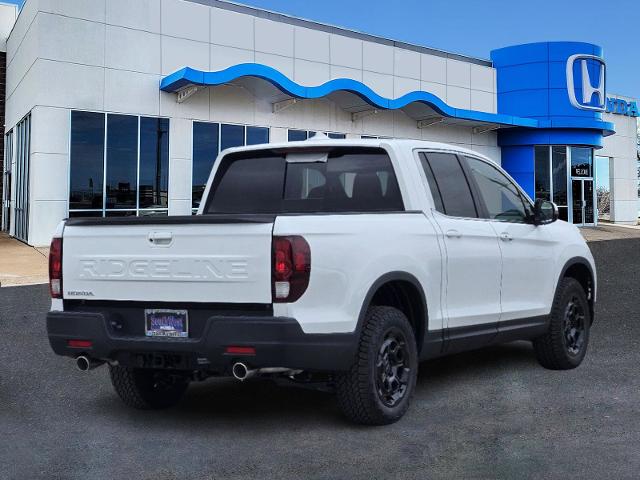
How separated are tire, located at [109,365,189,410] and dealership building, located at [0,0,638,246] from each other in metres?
16.1

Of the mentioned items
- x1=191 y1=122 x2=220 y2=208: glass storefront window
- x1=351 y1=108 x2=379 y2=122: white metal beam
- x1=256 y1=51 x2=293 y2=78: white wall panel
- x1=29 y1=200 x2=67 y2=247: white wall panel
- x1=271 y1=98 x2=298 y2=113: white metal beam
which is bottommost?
x1=29 y1=200 x2=67 y2=247: white wall panel

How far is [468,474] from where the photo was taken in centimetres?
400

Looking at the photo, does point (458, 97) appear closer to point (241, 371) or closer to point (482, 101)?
point (482, 101)

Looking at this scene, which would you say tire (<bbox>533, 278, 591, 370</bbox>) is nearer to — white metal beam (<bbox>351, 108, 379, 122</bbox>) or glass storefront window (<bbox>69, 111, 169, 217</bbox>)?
glass storefront window (<bbox>69, 111, 169, 217</bbox>)

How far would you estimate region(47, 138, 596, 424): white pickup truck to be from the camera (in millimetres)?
4500

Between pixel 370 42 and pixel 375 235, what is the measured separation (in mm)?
24751

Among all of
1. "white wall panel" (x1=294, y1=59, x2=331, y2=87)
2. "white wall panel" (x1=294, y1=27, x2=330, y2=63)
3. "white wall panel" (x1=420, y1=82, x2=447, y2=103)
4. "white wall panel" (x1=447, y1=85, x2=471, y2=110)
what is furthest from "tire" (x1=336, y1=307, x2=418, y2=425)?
"white wall panel" (x1=447, y1=85, x2=471, y2=110)

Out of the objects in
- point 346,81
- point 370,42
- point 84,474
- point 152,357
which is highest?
point 370,42

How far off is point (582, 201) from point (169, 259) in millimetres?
33128

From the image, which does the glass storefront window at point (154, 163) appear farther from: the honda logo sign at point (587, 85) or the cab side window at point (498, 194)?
the honda logo sign at point (587, 85)

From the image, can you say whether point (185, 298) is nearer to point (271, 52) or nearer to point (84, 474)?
point (84, 474)

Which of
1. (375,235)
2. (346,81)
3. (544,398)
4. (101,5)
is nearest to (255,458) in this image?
(375,235)

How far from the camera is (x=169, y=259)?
4734 millimetres

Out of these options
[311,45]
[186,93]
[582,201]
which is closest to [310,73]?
[311,45]
